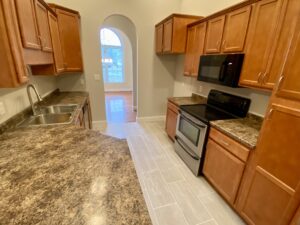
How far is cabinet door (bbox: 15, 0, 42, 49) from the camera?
3.94 feet

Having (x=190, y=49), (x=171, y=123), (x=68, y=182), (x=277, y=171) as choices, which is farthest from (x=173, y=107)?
(x=68, y=182)

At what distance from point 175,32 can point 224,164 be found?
2363mm

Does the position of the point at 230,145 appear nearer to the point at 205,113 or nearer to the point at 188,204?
the point at 205,113

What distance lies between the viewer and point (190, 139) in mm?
2354

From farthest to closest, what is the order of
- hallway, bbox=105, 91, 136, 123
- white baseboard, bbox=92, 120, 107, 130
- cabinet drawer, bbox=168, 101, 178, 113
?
1. hallway, bbox=105, 91, 136, 123
2. white baseboard, bbox=92, 120, 107, 130
3. cabinet drawer, bbox=168, 101, 178, 113

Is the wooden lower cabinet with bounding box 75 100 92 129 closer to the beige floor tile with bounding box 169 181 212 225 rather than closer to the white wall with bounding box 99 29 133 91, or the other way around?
the beige floor tile with bounding box 169 181 212 225

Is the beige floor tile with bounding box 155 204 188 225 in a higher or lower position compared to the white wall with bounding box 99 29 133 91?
lower

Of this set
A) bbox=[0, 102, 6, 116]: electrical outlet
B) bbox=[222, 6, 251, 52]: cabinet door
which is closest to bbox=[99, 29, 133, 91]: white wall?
bbox=[222, 6, 251, 52]: cabinet door

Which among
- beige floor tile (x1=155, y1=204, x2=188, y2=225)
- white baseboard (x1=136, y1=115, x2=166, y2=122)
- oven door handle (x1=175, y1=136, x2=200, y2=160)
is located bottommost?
beige floor tile (x1=155, y1=204, x2=188, y2=225)

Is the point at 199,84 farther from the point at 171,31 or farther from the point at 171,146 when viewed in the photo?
the point at 171,146

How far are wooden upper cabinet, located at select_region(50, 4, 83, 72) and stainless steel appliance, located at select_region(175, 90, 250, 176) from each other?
2.14m

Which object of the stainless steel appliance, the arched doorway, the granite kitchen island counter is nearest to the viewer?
the granite kitchen island counter

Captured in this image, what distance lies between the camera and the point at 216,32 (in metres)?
2.15

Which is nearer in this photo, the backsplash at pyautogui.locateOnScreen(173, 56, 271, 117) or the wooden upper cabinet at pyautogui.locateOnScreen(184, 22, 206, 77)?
the backsplash at pyautogui.locateOnScreen(173, 56, 271, 117)
